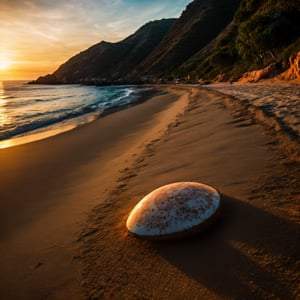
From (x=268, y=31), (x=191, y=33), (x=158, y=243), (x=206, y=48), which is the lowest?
(x=158, y=243)

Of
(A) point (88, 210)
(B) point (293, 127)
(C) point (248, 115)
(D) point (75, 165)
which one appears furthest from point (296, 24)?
(A) point (88, 210)

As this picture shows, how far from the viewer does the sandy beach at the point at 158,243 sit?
2.19 metres

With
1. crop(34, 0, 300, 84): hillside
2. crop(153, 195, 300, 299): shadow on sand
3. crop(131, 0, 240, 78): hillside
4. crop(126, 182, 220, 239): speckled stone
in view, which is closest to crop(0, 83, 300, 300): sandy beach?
crop(153, 195, 300, 299): shadow on sand

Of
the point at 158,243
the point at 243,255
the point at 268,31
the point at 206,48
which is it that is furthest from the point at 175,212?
the point at 206,48

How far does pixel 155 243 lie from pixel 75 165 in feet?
13.7

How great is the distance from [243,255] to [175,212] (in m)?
0.78

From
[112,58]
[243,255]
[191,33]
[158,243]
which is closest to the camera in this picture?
[243,255]

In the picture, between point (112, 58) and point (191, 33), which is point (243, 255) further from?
point (112, 58)

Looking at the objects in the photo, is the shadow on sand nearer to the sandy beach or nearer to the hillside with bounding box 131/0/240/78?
the sandy beach

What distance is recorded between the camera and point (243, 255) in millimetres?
2326

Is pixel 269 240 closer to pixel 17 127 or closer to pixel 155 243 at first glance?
pixel 155 243

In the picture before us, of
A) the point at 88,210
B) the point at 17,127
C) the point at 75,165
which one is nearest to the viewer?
the point at 88,210

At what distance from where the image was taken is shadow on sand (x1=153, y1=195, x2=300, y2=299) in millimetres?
1985

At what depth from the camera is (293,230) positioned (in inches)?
97.7
